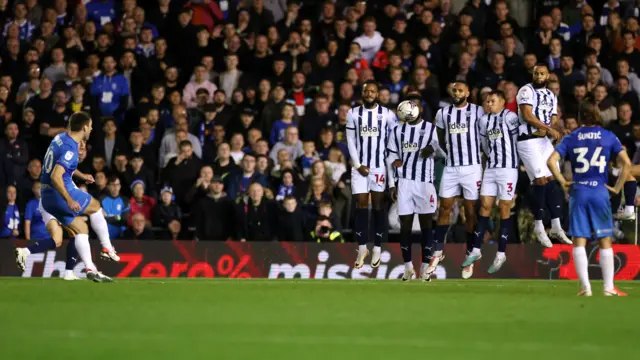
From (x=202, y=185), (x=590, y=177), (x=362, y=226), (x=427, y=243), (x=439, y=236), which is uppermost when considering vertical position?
(x=590, y=177)

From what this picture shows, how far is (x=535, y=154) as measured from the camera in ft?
54.6

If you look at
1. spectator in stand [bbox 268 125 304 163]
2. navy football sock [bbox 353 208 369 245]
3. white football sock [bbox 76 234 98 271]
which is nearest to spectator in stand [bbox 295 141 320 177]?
spectator in stand [bbox 268 125 304 163]

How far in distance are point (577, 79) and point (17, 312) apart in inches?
568

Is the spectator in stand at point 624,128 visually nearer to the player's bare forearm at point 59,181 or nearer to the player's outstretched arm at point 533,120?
the player's outstretched arm at point 533,120

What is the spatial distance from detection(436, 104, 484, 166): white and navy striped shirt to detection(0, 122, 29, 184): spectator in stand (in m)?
8.55

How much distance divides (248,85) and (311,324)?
1381 cm

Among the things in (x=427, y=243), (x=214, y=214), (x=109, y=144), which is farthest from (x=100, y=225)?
(x=109, y=144)

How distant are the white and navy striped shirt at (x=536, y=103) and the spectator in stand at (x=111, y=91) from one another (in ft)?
29.5

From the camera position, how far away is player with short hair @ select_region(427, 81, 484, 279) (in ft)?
54.3

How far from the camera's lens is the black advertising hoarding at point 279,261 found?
19.7m

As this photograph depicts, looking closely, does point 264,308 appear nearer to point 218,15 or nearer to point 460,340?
point 460,340

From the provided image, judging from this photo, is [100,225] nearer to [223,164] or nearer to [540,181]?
[223,164]

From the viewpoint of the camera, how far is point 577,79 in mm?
22156

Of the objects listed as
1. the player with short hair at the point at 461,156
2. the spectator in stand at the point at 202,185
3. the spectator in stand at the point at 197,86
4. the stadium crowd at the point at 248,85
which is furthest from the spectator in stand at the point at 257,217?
the player with short hair at the point at 461,156
